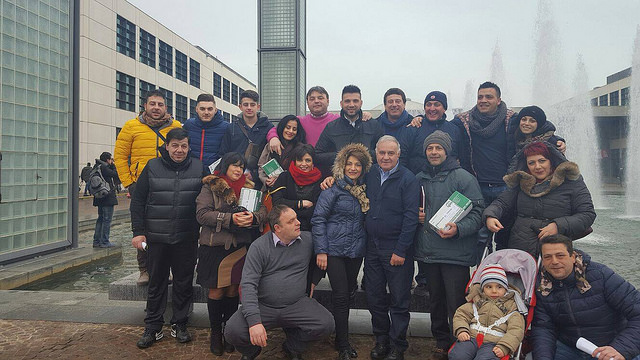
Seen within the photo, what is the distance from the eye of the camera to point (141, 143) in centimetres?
494

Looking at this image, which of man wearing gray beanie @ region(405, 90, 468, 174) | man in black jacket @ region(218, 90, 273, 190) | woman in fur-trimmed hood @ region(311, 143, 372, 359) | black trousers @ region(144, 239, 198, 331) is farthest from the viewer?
man in black jacket @ region(218, 90, 273, 190)

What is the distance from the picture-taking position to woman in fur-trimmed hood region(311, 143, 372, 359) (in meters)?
3.99

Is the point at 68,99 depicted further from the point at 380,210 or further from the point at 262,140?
the point at 380,210

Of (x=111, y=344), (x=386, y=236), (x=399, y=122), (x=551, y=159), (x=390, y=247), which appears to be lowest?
(x=111, y=344)

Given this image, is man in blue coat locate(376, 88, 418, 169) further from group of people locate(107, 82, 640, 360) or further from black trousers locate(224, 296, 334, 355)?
black trousers locate(224, 296, 334, 355)

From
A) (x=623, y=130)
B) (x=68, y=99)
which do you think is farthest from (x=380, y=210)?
(x=623, y=130)

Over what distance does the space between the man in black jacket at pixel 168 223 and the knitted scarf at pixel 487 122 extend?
121 inches

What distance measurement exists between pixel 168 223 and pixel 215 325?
1.14 metres

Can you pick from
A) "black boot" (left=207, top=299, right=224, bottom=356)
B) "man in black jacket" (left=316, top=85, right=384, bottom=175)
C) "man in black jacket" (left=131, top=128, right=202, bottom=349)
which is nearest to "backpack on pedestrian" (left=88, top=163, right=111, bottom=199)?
"man in black jacket" (left=131, top=128, right=202, bottom=349)

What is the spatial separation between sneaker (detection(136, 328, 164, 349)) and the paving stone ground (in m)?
0.05

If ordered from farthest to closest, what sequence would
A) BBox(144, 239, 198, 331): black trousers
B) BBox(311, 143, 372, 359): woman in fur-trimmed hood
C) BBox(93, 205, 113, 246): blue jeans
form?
BBox(93, 205, 113, 246): blue jeans → BBox(144, 239, 198, 331): black trousers → BBox(311, 143, 372, 359): woman in fur-trimmed hood

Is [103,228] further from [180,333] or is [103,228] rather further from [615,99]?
[615,99]

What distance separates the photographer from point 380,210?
155 inches

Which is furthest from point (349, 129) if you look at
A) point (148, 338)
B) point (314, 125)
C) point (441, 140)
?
point (148, 338)
